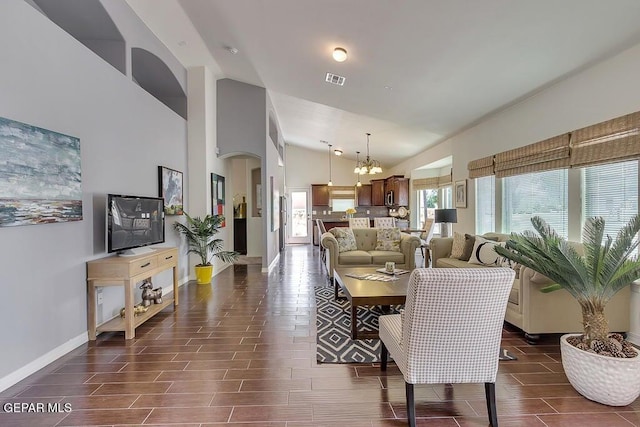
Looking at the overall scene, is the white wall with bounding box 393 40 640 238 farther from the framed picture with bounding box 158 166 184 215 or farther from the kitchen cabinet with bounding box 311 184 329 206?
the kitchen cabinet with bounding box 311 184 329 206

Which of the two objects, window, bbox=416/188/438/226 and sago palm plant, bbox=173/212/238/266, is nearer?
sago palm plant, bbox=173/212/238/266

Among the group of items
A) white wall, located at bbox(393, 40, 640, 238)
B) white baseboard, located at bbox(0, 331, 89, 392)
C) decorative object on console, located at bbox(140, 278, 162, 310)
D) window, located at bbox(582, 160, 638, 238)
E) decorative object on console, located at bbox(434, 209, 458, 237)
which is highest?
white wall, located at bbox(393, 40, 640, 238)

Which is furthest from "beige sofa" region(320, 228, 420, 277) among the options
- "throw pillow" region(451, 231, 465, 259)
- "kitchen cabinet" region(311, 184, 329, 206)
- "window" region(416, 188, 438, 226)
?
"kitchen cabinet" region(311, 184, 329, 206)

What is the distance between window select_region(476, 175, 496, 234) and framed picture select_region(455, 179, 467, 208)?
298mm

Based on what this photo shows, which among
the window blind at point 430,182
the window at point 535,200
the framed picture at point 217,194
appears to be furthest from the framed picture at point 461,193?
the framed picture at point 217,194

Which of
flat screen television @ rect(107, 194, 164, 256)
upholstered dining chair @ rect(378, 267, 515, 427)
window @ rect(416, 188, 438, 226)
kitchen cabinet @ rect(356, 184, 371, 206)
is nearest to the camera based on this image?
upholstered dining chair @ rect(378, 267, 515, 427)

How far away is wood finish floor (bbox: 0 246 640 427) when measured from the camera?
1.95m

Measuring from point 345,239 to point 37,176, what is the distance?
4.17 meters

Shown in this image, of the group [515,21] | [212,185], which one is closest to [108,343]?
[212,185]

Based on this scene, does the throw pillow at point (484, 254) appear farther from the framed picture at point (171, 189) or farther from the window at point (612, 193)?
the framed picture at point (171, 189)

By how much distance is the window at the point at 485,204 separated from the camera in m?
5.41

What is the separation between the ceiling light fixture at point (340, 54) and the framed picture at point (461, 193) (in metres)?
3.41

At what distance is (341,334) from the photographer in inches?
127

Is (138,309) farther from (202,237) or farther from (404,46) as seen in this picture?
(404,46)
